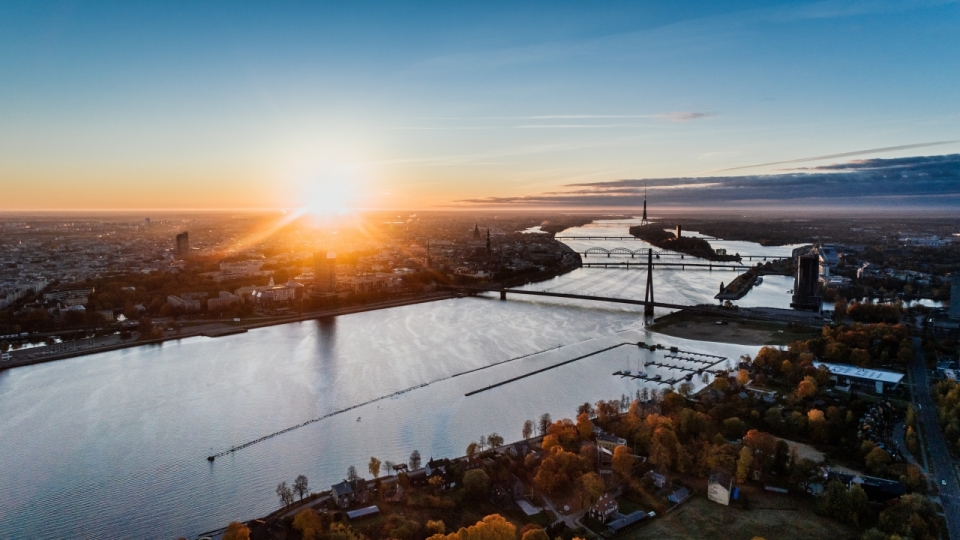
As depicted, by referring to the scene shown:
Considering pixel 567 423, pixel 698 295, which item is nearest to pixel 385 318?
pixel 567 423

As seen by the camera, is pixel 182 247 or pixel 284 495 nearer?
pixel 284 495

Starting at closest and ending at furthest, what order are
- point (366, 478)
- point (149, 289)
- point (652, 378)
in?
point (366, 478) → point (652, 378) → point (149, 289)

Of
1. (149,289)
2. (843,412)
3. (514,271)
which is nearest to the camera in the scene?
(843,412)

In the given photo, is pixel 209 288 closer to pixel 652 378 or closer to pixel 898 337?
pixel 652 378

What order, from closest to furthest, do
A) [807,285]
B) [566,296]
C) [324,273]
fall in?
1. [807,285]
2. [566,296]
3. [324,273]

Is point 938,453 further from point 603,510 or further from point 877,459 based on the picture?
point 603,510

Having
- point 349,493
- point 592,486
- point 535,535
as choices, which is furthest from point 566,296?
point 535,535

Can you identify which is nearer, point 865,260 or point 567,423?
point 567,423
